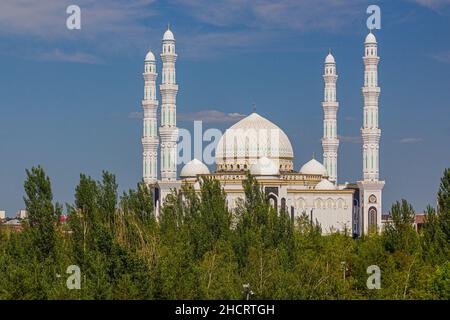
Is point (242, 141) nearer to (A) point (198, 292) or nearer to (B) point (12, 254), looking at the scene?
(B) point (12, 254)

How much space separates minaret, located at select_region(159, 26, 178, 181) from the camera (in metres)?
68.2

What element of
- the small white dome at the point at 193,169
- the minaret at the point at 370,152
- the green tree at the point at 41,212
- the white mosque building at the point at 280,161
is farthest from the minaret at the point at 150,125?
the green tree at the point at 41,212

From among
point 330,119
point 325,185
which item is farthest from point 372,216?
point 330,119

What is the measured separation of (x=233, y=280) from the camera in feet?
88.6

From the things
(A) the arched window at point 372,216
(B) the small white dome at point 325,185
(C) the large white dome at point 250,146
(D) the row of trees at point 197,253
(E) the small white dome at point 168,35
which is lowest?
(D) the row of trees at point 197,253

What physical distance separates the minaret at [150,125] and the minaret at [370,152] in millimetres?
12631

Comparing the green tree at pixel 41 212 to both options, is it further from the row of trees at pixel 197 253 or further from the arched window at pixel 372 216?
the arched window at pixel 372 216

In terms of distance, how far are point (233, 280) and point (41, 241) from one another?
5.90 meters

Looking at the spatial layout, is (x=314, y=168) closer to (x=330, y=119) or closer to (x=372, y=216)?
(x=330, y=119)

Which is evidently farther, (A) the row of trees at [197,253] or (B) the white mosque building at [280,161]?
(B) the white mosque building at [280,161]

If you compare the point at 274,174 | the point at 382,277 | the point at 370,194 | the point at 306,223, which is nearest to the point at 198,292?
the point at 382,277

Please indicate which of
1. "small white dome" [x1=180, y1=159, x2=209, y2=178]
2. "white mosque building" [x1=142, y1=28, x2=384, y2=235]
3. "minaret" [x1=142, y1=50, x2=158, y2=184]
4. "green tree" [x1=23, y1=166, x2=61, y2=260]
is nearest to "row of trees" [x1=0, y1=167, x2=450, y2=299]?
"green tree" [x1=23, y1=166, x2=61, y2=260]

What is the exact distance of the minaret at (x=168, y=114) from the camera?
6825 centimetres

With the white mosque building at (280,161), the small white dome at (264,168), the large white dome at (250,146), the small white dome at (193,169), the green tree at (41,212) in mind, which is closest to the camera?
the green tree at (41,212)
